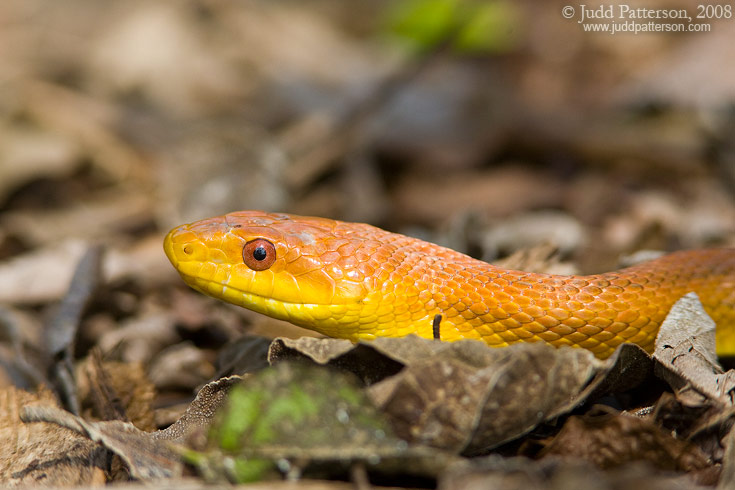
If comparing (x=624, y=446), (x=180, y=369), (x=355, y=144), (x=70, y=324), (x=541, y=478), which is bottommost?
(x=180, y=369)

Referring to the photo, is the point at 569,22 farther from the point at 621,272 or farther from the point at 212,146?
the point at 621,272

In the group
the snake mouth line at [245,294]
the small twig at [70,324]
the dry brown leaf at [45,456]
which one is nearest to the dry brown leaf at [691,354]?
the snake mouth line at [245,294]

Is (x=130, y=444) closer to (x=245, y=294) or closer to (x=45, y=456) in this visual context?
(x=45, y=456)

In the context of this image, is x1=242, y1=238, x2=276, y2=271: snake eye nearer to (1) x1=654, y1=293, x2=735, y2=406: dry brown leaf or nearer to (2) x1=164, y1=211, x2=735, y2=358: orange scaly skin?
(2) x1=164, y1=211, x2=735, y2=358: orange scaly skin

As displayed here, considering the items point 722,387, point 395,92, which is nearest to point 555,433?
point 722,387

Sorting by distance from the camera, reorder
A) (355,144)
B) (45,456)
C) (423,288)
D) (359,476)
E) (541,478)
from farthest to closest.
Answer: (355,144) < (423,288) < (45,456) < (359,476) < (541,478)

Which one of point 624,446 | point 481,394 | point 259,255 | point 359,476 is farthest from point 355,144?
point 359,476

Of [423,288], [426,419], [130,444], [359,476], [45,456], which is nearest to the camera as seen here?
[359,476]
